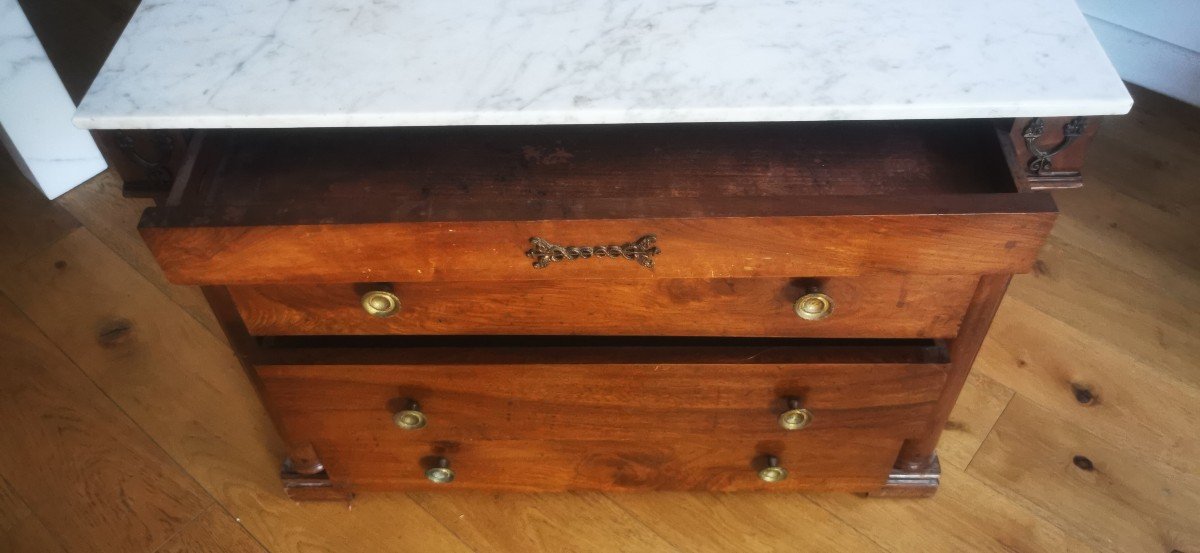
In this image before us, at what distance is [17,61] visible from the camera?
1240mm

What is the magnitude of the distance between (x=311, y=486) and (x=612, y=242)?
1.80 feet

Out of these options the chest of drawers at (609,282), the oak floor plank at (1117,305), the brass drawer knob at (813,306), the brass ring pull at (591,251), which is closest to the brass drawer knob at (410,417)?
the chest of drawers at (609,282)

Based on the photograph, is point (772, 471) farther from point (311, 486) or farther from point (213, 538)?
point (213, 538)

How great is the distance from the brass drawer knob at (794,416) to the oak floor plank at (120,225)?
782mm

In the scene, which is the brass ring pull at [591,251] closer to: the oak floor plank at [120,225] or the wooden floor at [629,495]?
the wooden floor at [629,495]

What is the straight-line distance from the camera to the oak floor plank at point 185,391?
103 cm

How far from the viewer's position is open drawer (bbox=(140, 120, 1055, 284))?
0.66m

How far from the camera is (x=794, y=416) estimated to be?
86 centimetres

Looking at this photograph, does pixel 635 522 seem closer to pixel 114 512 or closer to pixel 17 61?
pixel 114 512

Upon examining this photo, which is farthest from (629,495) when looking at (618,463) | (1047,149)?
(1047,149)

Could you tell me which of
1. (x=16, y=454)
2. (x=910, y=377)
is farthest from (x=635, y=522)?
(x=16, y=454)

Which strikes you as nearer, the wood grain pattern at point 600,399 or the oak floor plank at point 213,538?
the wood grain pattern at point 600,399

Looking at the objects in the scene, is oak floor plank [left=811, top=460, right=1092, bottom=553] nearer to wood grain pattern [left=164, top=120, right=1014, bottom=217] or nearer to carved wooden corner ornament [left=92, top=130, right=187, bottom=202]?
wood grain pattern [left=164, top=120, right=1014, bottom=217]

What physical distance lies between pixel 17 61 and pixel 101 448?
54cm
